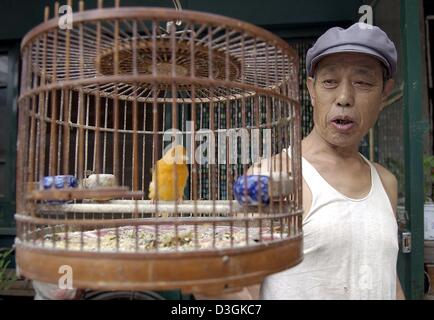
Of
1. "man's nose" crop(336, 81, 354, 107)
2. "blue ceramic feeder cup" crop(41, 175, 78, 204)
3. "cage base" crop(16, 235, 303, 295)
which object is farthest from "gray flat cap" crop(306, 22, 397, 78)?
"blue ceramic feeder cup" crop(41, 175, 78, 204)

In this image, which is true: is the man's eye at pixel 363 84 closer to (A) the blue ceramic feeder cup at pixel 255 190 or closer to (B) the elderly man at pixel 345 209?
(B) the elderly man at pixel 345 209

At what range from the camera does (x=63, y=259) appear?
808 mm

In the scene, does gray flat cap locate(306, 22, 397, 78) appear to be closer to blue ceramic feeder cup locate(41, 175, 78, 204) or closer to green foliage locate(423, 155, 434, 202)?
blue ceramic feeder cup locate(41, 175, 78, 204)

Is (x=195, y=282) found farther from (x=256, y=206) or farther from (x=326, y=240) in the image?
(x=326, y=240)

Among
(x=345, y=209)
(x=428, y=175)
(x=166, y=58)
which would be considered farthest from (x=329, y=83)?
(x=428, y=175)

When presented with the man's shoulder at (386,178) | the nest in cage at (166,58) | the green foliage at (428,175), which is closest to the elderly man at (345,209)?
the man's shoulder at (386,178)

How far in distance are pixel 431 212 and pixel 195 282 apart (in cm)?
167

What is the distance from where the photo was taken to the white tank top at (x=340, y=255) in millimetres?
1288

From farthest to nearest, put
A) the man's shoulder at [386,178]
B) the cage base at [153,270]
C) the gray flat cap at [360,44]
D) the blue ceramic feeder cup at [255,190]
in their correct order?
1. the man's shoulder at [386,178]
2. the gray flat cap at [360,44]
3. the blue ceramic feeder cup at [255,190]
4. the cage base at [153,270]

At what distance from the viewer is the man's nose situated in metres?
1.29

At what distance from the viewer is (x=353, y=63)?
4.33 feet

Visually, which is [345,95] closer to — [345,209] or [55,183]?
[345,209]

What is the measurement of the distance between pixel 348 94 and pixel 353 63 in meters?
0.11

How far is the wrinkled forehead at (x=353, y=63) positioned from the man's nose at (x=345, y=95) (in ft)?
A: 0.19
